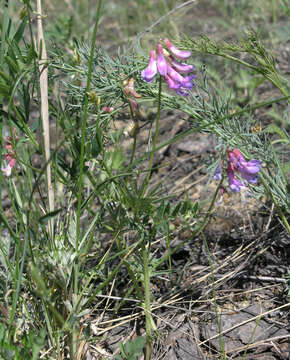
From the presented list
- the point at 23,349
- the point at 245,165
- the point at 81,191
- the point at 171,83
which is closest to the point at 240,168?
the point at 245,165

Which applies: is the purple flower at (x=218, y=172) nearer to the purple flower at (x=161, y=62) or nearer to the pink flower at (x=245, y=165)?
the pink flower at (x=245, y=165)

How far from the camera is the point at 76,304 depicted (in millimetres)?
1434

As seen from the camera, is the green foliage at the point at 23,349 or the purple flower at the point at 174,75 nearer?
the green foliage at the point at 23,349

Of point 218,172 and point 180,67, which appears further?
point 218,172

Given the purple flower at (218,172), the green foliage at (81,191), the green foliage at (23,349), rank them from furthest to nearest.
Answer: the purple flower at (218,172)
the green foliage at (81,191)
the green foliage at (23,349)

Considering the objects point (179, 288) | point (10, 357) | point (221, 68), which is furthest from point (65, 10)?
point (10, 357)

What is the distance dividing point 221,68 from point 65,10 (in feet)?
8.88

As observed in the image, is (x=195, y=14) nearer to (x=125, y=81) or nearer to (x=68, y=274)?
(x=125, y=81)

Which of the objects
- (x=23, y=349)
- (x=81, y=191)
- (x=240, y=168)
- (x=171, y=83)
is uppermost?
(x=171, y=83)

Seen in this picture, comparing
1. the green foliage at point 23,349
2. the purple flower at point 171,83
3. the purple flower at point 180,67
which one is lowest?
the green foliage at point 23,349

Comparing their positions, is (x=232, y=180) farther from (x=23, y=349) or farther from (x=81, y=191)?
(x=23, y=349)

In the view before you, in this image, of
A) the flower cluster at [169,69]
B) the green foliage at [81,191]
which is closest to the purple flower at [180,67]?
the flower cluster at [169,69]

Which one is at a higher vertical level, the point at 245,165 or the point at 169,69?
the point at 169,69

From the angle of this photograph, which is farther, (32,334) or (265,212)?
(265,212)
